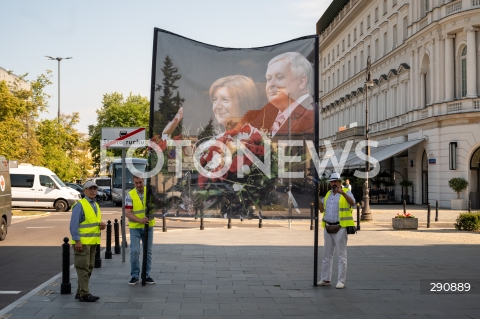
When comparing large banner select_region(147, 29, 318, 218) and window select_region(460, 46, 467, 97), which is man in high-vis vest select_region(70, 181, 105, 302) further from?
window select_region(460, 46, 467, 97)

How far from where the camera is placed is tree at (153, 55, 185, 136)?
10180 mm

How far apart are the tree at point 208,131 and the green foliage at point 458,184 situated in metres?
28.6

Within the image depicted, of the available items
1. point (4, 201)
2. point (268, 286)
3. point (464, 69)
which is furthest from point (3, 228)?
point (464, 69)

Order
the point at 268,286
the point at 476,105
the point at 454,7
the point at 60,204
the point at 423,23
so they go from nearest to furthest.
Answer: the point at 268,286
the point at 476,105
the point at 60,204
the point at 454,7
the point at 423,23

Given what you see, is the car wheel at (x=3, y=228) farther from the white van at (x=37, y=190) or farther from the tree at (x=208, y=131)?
the white van at (x=37, y=190)

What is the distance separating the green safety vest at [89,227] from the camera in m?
9.34

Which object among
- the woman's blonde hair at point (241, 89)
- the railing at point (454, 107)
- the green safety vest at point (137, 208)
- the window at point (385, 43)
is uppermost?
the window at point (385, 43)

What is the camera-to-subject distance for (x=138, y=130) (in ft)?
46.6

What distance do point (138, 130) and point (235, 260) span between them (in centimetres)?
361

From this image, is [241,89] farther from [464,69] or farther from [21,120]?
[21,120]

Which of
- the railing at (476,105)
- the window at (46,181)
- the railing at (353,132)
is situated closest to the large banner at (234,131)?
the window at (46,181)

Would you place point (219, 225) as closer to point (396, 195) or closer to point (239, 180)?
point (239, 180)

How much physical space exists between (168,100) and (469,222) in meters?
15.5

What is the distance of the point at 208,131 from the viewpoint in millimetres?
10023
